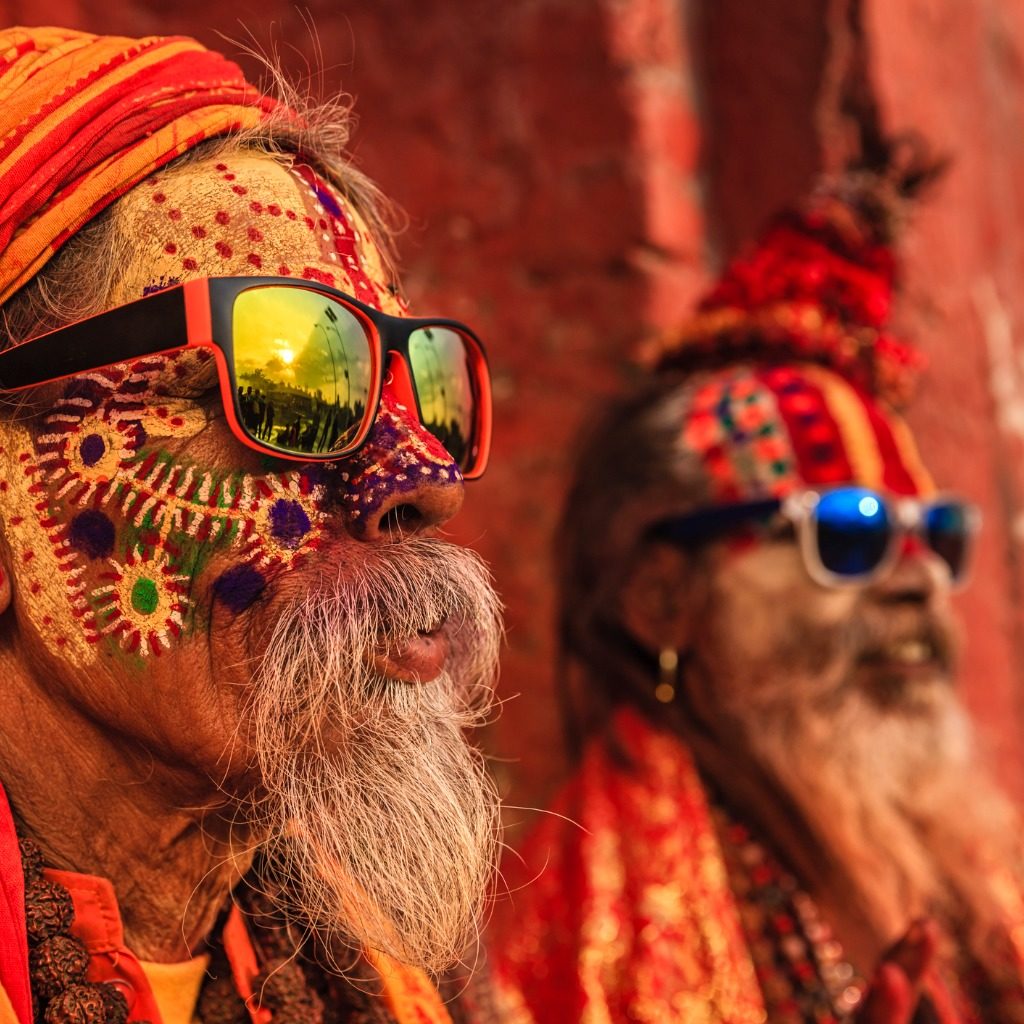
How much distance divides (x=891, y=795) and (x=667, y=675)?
1.69 ft

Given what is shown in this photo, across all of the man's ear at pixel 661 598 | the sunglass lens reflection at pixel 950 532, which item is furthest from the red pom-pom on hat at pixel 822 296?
the man's ear at pixel 661 598

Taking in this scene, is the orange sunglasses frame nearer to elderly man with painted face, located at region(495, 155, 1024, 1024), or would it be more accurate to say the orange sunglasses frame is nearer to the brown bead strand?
the brown bead strand

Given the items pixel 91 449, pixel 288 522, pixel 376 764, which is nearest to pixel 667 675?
pixel 376 764

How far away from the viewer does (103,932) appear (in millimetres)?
1369

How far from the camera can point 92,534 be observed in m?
1.32

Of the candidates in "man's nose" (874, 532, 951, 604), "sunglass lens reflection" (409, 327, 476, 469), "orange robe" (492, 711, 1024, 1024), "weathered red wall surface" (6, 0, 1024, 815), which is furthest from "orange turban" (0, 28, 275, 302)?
"man's nose" (874, 532, 951, 604)

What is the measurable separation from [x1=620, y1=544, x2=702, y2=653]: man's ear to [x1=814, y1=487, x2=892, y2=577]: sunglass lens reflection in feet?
0.85

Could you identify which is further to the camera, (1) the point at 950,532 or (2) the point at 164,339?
(1) the point at 950,532

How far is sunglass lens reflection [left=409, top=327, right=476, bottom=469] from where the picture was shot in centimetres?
151

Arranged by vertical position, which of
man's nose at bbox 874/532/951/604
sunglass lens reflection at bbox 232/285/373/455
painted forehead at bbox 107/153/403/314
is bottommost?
man's nose at bbox 874/532/951/604

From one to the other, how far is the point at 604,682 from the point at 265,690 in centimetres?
153

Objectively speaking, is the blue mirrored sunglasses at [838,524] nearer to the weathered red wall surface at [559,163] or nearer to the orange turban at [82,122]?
the weathered red wall surface at [559,163]

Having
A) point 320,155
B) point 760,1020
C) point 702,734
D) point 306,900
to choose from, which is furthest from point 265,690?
point 702,734

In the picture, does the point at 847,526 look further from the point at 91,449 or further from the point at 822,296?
the point at 91,449
